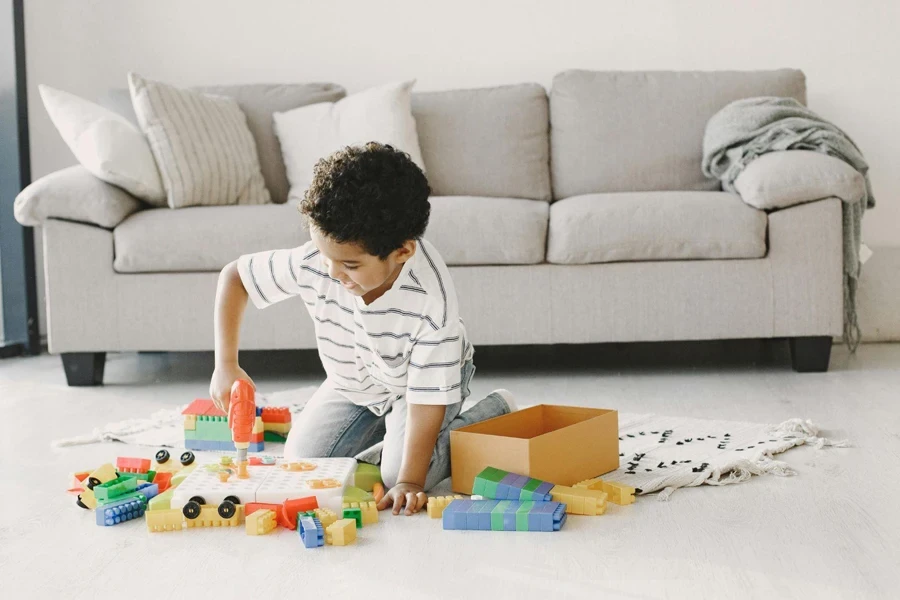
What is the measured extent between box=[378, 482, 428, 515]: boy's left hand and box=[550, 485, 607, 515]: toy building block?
212mm

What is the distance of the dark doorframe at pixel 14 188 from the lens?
3.45 metres

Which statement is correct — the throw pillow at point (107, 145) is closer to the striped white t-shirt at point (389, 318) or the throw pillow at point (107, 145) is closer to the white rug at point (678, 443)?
the white rug at point (678, 443)

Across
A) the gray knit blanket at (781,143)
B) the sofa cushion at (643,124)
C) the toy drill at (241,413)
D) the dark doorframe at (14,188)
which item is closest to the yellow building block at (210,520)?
the toy drill at (241,413)

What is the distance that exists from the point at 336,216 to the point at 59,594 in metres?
0.63

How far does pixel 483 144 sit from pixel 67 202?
4.34 ft

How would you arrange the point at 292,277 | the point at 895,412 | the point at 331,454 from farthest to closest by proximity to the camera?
the point at 895,412 → the point at 331,454 → the point at 292,277

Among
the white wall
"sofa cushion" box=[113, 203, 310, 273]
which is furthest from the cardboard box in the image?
the white wall

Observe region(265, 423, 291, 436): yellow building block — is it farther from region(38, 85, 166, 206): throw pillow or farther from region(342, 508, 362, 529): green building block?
region(38, 85, 166, 206): throw pillow

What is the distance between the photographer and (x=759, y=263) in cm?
271

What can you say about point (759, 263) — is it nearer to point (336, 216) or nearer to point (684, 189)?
point (684, 189)

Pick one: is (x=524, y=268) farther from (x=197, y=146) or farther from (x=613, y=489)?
(x=613, y=489)

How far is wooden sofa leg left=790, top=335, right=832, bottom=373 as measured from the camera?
275cm

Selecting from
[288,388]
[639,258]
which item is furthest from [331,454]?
[639,258]

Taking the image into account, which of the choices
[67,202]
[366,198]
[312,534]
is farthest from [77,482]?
[67,202]
